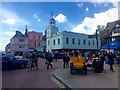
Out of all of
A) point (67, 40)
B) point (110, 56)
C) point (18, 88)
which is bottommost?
point (18, 88)

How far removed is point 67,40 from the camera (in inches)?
2466

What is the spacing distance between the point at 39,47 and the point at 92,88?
77732 mm

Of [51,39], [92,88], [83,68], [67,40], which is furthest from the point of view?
[51,39]

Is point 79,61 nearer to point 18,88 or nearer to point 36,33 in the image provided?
point 18,88

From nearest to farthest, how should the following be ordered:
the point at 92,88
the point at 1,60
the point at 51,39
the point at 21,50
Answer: the point at 92,88 → the point at 1,60 → the point at 51,39 → the point at 21,50

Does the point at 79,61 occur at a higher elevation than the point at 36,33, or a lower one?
lower

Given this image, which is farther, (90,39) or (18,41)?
(18,41)

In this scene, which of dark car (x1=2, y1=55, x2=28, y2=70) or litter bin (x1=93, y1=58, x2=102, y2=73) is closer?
litter bin (x1=93, y1=58, x2=102, y2=73)

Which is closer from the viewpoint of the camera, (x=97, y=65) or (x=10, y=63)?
(x=97, y=65)

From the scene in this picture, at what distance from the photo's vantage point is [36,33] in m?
86.3

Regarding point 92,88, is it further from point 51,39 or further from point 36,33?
point 36,33

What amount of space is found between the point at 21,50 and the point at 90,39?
2696 centimetres

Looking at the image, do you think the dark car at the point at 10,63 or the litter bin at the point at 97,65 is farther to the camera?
the dark car at the point at 10,63

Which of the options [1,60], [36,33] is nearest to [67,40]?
[36,33]
